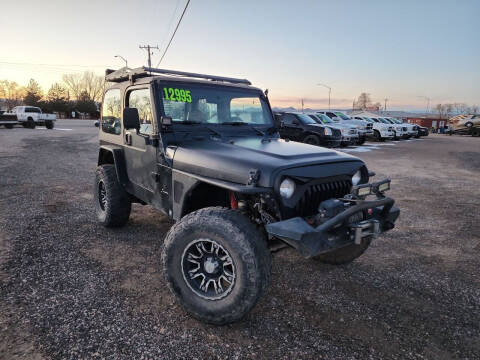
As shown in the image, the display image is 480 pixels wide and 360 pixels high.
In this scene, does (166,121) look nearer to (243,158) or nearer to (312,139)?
(243,158)

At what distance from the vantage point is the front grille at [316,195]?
2859 millimetres

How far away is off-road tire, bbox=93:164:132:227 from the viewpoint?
4.56 m

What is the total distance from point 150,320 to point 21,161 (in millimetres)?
10647

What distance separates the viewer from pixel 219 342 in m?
2.58

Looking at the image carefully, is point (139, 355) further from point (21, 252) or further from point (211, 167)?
point (21, 252)

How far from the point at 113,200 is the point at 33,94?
7205 centimetres

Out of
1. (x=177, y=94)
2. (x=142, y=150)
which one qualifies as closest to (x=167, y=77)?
(x=177, y=94)

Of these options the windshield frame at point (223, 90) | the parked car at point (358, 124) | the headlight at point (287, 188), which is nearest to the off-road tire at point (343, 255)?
the headlight at point (287, 188)

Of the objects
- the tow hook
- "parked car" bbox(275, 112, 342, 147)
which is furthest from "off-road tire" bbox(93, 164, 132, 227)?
"parked car" bbox(275, 112, 342, 147)

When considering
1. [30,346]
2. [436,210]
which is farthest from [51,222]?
[436,210]

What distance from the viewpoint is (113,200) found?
4.55 meters

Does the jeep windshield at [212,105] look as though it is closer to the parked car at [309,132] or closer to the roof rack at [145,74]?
the roof rack at [145,74]

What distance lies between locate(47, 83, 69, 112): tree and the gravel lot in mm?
66615

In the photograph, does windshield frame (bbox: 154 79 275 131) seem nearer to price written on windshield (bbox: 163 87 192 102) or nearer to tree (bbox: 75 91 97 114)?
price written on windshield (bbox: 163 87 192 102)
